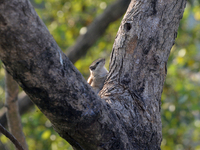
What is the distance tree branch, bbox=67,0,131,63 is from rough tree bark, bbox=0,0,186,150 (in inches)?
113

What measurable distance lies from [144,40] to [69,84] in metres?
0.96

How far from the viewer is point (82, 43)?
5070 millimetres

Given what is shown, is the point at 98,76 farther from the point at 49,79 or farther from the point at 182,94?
the point at 49,79

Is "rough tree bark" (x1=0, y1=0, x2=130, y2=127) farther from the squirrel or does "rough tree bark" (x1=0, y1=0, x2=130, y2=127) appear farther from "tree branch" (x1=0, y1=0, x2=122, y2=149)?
"tree branch" (x1=0, y1=0, x2=122, y2=149)

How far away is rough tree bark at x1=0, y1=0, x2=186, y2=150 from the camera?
1.18m

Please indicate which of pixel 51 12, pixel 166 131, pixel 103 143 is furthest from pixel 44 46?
pixel 51 12

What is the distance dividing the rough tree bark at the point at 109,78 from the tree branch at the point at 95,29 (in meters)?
2.87

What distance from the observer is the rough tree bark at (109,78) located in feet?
3.89

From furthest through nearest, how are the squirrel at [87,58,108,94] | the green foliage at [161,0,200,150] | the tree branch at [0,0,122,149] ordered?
the green foliage at [161,0,200,150] < the squirrel at [87,58,108,94] < the tree branch at [0,0,122,149]

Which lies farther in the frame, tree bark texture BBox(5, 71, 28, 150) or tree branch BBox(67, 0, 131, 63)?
tree branch BBox(67, 0, 131, 63)

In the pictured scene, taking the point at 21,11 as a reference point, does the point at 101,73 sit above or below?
below

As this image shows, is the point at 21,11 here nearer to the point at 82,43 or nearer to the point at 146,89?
the point at 146,89

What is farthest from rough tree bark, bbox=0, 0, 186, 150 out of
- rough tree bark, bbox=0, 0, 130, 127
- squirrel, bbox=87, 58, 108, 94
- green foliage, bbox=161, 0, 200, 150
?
rough tree bark, bbox=0, 0, 130, 127

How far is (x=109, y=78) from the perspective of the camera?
2182 mm
